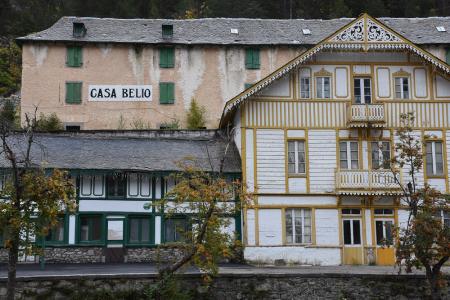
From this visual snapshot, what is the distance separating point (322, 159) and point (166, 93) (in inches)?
616

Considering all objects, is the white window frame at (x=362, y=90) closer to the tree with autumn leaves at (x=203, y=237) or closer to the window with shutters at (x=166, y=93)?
the tree with autumn leaves at (x=203, y=237)

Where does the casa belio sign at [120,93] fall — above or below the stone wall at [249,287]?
above

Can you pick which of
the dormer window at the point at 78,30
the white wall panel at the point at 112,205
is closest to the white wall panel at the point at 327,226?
the white wall panel at the point at 112,205

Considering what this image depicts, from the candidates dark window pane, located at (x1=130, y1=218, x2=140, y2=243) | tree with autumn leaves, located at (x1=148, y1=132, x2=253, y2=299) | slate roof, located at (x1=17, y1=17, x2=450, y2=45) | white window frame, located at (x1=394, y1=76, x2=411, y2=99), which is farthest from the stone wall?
slate roof, located at (x1=17, y1=17, x2=450, y2=45)

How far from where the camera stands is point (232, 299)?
22469mm

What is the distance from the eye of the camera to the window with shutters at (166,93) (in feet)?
140

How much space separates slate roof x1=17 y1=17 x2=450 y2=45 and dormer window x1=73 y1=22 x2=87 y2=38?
294 millimetres

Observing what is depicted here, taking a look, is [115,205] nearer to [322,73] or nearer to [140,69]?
[322,73]

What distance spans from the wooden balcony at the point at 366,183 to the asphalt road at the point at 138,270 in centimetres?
311

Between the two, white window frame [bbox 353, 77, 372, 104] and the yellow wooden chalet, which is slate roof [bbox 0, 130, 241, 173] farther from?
white window frame [bbox 353, 77, 372, 104]

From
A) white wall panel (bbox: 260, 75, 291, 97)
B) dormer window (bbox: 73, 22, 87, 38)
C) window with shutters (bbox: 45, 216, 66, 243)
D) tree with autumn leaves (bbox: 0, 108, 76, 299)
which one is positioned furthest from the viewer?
dormer window (bbox: 73, 22, 87, 38)

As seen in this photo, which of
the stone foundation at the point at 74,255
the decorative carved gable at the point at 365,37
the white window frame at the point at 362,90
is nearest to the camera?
the stone foundation at the point at 74,255

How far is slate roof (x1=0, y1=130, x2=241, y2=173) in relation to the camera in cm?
2898

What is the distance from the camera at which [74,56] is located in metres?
42.3
